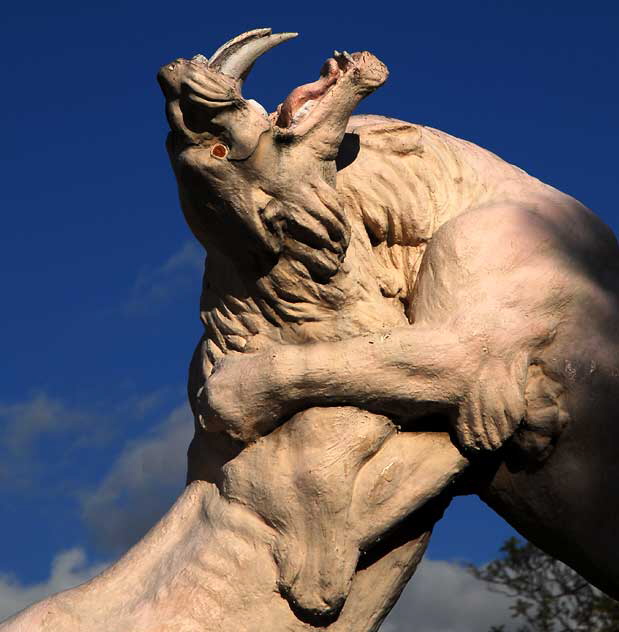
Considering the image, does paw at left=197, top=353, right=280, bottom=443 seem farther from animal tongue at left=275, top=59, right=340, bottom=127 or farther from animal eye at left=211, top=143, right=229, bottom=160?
animal tongue at left=275, top=59, right=340, bottom=127

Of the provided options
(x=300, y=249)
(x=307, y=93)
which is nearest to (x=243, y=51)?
(x=307, y=93)

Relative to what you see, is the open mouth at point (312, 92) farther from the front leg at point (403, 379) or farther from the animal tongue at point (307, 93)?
the front leg at point (403, 379)

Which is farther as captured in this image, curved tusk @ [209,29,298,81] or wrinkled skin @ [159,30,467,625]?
curved tusk @ [209,29,298,81]

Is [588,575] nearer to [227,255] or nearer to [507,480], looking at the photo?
[507,480]

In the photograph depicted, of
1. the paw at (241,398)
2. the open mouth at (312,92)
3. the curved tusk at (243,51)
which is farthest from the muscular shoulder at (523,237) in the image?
the curved tusk at (243,51)

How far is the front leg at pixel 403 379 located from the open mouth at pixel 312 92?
79 cm

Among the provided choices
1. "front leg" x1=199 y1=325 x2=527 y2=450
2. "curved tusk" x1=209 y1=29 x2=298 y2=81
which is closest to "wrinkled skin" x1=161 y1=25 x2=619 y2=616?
"front leg" x1=199 y1=325 x2=527 y2=450

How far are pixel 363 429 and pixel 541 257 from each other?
33.6 inches

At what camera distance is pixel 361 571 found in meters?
4.66

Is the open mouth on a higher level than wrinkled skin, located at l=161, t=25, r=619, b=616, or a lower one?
higher

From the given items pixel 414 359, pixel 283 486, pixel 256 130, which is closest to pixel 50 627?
pixel 283 486

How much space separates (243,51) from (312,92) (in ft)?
0.91

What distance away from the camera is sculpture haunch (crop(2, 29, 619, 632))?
14.5 ft

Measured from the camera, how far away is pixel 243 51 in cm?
463
